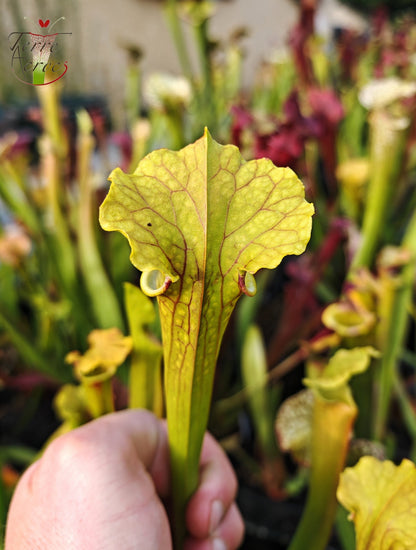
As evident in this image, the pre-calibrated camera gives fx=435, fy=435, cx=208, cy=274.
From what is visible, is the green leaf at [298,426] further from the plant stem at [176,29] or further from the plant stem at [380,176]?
the plant stem at [176,29]

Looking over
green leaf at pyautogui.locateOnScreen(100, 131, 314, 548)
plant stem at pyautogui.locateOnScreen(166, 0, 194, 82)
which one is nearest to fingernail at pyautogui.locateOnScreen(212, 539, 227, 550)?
green leaf at pyautogui.locateOnScreen(100, 131, 314, 548)

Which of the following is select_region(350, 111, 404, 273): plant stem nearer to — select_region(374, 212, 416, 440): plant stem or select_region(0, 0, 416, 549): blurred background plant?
select_region(0, 0, 416, 549): blurred background plant

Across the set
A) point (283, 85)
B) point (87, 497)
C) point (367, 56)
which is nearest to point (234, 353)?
point (87, 497)

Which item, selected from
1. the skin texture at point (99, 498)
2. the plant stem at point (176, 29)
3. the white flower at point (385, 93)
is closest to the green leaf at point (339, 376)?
the skin texture at point (99, 498)

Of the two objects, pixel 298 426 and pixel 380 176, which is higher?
pixel 380 176

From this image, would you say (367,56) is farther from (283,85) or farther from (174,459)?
(174,459)

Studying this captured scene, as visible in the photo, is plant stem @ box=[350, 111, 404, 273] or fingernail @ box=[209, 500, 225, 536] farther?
plant stem @ box=[350, 111, 404, 273]

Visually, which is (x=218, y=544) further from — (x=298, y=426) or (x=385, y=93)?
(x=385, y=93)

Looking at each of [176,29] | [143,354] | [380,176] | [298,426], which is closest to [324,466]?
[298,426]
